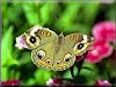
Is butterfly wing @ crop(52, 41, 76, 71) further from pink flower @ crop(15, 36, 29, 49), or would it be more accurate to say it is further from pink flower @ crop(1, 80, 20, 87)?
pink flower @ crop(1, 80, 20, 87)

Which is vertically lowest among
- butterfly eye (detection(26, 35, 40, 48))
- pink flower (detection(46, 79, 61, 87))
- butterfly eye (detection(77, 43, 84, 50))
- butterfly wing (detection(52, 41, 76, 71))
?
pink flower (detection(46, 79, 61, 87))

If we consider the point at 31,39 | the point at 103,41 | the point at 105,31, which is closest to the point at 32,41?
the point at 31,39

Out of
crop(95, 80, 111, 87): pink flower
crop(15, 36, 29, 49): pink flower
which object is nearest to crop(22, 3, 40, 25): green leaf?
crop(15, 36, 29, 49): pink flower

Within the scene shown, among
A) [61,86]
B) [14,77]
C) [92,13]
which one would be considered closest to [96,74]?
[61,86]

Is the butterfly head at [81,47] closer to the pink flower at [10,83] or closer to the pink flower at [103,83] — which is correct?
the pink flower at [103,83]

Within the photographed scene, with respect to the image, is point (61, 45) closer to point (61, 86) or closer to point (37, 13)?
point (61, 86)

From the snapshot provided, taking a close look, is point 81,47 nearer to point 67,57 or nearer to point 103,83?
point 67,57
